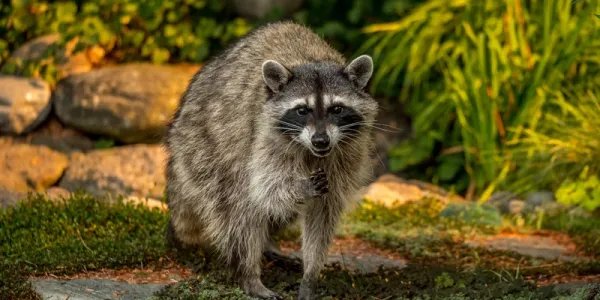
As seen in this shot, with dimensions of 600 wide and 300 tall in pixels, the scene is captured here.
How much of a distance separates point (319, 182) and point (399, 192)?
347 cm

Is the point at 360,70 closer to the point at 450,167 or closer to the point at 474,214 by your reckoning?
the point at 474,214

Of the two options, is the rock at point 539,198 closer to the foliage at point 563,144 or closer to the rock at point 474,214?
the foliage at point 563,144

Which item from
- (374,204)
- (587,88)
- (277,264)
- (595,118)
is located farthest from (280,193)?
(587,88)

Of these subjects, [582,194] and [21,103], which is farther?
[21,103]

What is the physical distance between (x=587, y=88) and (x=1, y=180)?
16.5 feet

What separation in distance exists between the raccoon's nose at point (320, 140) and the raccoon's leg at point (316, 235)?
0.59 m

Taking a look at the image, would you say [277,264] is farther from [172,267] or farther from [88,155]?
[88,155]

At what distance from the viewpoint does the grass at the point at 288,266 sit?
17.0ft

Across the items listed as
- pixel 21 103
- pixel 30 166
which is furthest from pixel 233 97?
pixel 21 103

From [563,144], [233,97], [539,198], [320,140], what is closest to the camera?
[320,140]

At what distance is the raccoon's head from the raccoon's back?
0.17 meters

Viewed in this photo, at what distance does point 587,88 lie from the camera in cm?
860

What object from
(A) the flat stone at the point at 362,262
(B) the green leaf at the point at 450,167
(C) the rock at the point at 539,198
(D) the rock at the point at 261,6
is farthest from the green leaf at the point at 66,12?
(C) the rock at the point at 539,198

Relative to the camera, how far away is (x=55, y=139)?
364 inches
